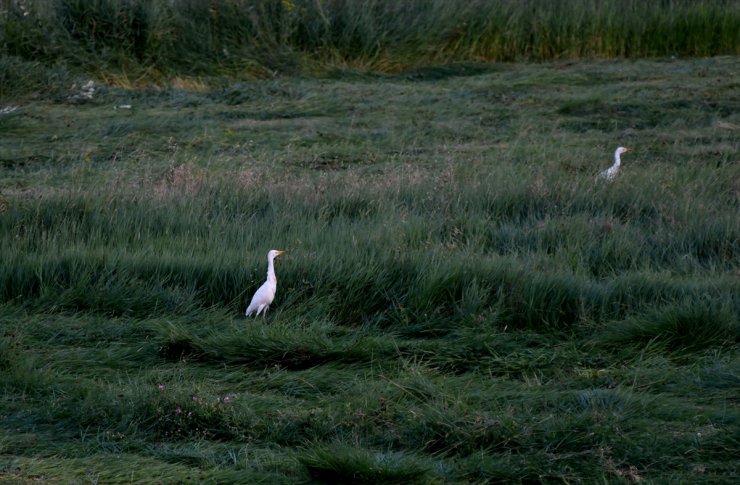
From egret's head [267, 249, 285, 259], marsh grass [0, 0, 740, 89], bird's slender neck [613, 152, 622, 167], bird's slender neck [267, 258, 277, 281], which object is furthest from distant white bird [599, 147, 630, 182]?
marsh grass [0, 0, 740, 89]

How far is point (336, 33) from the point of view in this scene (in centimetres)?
1742

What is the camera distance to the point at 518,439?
164 inches

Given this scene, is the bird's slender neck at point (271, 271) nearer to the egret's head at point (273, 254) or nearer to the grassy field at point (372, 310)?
the egret's head at point (273, 254)

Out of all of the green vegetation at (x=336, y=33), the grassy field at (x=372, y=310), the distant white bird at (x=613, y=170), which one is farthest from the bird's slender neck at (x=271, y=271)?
Result: the green vegetation at (x=336, y=33)

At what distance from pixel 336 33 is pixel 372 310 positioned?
12.0m

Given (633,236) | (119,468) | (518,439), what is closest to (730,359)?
A: (518,439)

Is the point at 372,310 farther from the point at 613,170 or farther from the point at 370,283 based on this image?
the point at 613,170

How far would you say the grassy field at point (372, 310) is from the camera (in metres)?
4.17

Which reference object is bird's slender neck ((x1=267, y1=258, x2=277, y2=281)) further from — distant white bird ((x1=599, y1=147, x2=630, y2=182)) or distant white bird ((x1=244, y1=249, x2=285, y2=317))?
distant white bird ((x1=599, y1=147, x2=630, y2=182))

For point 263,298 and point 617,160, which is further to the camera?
point 617,160

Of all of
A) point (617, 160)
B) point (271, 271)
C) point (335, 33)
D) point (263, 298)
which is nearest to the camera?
point (263, 298)

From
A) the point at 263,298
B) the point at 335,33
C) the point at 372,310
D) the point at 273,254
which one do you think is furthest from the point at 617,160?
the point at 335,33

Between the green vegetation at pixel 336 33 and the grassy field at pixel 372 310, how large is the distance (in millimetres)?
4912

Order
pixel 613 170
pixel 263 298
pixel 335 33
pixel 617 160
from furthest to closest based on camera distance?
pixel 335 33 → pixel 617 160 → pixel 613 170 → pixel 263 298
